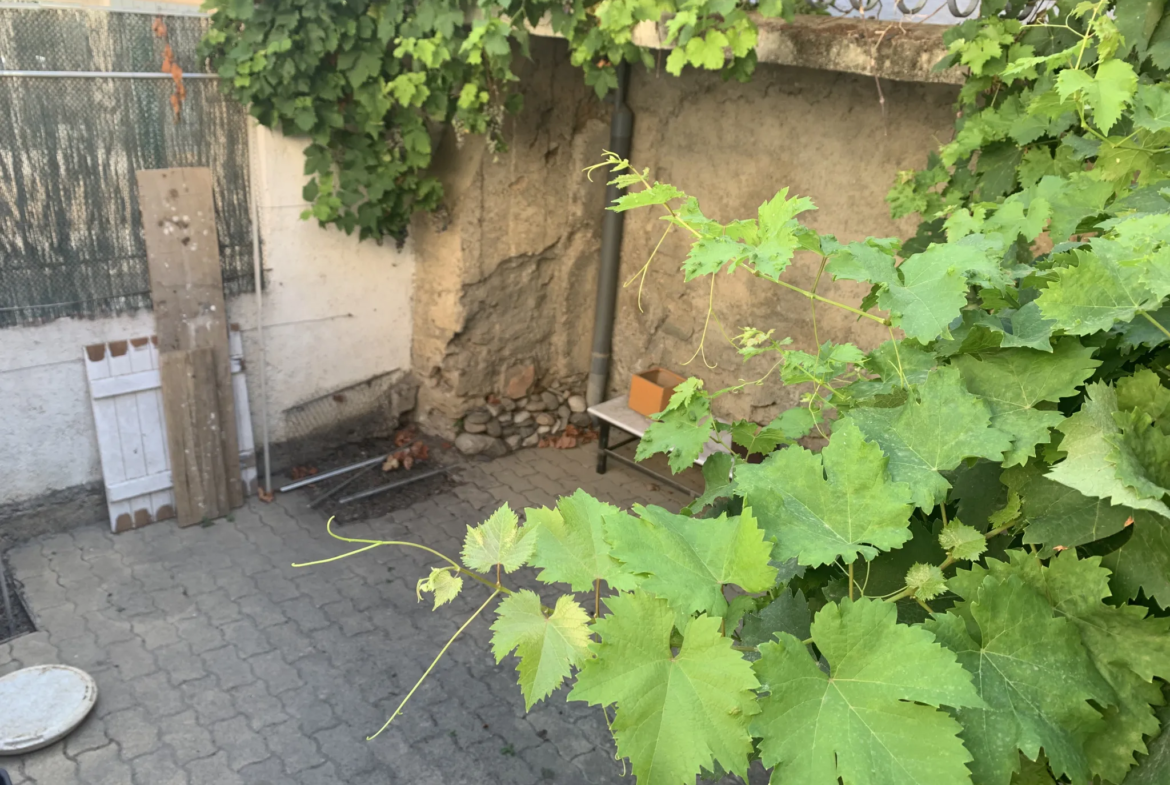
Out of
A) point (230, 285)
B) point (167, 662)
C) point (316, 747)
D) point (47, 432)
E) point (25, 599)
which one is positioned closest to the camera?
point (316, 747)

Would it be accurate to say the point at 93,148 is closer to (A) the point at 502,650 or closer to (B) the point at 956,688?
(A) the point at 502,650

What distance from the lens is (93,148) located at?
15.6ft

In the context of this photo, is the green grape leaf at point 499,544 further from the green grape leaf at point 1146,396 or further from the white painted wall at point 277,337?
the white painted wall at point 277,337

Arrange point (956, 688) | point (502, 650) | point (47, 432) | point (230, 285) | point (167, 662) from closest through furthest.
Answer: point (956, 688) → point (502, 650) → point (167, 662) → point (47, 432) → point (230, 285)

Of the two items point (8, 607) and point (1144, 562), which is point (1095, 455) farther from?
point (8, 607)

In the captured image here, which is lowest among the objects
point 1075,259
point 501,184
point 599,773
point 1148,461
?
point 599,773

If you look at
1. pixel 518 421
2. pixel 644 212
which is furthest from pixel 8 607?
pixel 644 212

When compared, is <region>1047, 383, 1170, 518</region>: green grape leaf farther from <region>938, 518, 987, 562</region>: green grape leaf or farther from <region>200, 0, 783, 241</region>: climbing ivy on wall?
<region>200, 0, 783, 241</region>: climbing ivy on wall

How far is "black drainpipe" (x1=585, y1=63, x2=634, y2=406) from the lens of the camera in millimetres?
6109

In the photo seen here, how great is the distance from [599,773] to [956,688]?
11.0ft

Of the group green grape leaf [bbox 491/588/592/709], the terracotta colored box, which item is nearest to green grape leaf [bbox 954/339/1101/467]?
green grape leaf [bbox 491/588/592/709]

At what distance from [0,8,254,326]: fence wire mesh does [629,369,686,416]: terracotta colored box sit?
9.55 ft

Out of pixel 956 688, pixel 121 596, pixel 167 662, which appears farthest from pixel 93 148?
pixel 956 688

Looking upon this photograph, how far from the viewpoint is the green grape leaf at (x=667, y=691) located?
0.96 m
